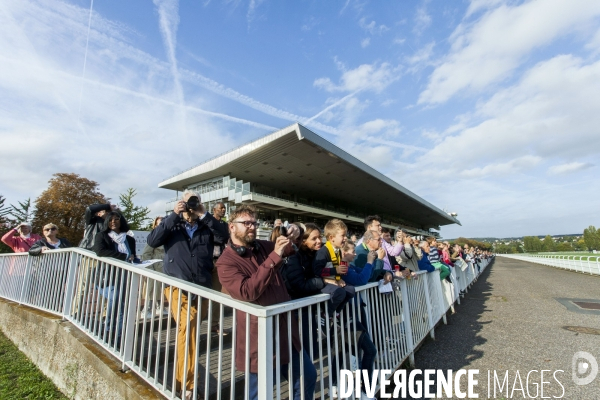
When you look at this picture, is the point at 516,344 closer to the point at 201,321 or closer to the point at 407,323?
the point at 407,323

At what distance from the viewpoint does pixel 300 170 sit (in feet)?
115

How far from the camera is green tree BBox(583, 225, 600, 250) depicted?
104 metres

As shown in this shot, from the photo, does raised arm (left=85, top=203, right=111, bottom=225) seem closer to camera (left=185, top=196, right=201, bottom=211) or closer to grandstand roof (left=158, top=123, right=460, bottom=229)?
camera (left=185, top=196, right=201, bottom=211)

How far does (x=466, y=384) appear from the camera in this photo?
10.6 feet

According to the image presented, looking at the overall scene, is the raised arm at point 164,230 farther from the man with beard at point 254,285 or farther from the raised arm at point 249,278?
the raised arm at point 249,278

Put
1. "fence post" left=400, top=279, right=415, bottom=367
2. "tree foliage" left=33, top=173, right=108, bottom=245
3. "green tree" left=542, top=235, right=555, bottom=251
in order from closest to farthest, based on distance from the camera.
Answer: "fence post" left=400, top=279, right=415, bottom=367, "tree foliage" left=33, top=173, right=108, bottom=245, "green tree" left=542, top=235, right=555, bottom=251

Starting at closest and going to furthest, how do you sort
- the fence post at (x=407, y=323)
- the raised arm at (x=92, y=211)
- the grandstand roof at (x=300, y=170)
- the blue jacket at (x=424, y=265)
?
1. the fence post at (x=407, y=323)
2. the raised arm at (x=92, y=211)
3. the blue jacket at (x=424, y=265)
4. the grandstand roof at (x=300, y=170)

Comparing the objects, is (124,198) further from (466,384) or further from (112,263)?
(466,384)

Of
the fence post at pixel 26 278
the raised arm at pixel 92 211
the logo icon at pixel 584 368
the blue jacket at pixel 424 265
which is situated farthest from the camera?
the blue jacket at pixel 424 265

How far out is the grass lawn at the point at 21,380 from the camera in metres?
3.45

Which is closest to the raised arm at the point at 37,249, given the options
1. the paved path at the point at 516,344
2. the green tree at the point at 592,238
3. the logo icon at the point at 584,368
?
the paved path at the point at 516,344

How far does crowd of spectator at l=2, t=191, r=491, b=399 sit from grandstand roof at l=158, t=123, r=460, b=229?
22.6m

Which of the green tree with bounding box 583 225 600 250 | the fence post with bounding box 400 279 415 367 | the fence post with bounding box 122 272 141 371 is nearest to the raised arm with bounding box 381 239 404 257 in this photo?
the fence post with bounding box 400 279 415 367

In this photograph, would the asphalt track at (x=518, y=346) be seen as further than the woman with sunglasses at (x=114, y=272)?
Yes
